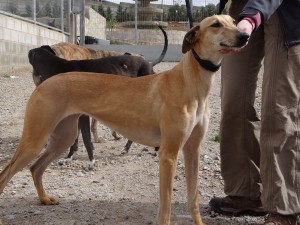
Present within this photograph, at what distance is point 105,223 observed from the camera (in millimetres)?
3656

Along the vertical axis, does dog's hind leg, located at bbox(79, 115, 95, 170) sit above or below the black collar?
below

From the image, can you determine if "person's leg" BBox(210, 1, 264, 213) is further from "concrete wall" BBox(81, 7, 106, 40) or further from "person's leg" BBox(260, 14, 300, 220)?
"concrete wall" BBox(81, 7, 106, 40)

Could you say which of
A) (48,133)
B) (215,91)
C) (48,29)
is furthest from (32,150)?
(48,29)

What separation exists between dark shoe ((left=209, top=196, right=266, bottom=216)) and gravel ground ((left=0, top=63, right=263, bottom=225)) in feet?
0.18

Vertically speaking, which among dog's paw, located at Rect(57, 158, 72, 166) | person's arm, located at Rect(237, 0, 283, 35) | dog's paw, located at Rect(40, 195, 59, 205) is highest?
person's arm, located at Rect(237, 0, 283, 35)

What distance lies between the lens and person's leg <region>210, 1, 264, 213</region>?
3686 mm

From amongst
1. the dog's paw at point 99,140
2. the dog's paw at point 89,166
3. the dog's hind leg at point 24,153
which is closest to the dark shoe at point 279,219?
the dog's hind leg at point 24,153

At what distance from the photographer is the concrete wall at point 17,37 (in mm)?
12656

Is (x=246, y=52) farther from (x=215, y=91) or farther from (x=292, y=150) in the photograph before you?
(x=215, y=91)

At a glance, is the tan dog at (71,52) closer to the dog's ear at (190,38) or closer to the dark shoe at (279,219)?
the dog's ear at (190,38)

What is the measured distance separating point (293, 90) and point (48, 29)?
14.5 m

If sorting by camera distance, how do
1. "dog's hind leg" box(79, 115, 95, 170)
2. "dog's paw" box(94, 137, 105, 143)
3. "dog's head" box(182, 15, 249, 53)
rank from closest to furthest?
"dog's head" box(182, 15, 249, 53) < "dog's hind leg" box(79, 115, 95, 170) < "dog's paw" box(94, 137, 105, 143)

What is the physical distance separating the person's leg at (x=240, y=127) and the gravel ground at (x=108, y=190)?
230 mm

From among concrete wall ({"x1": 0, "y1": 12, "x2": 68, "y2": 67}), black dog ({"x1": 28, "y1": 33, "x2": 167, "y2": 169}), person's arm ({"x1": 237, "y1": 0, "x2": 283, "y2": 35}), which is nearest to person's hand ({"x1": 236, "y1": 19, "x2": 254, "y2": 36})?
person's arm ({"x1": 237, "y1": 0, "x2": 283, "y2": 35})
